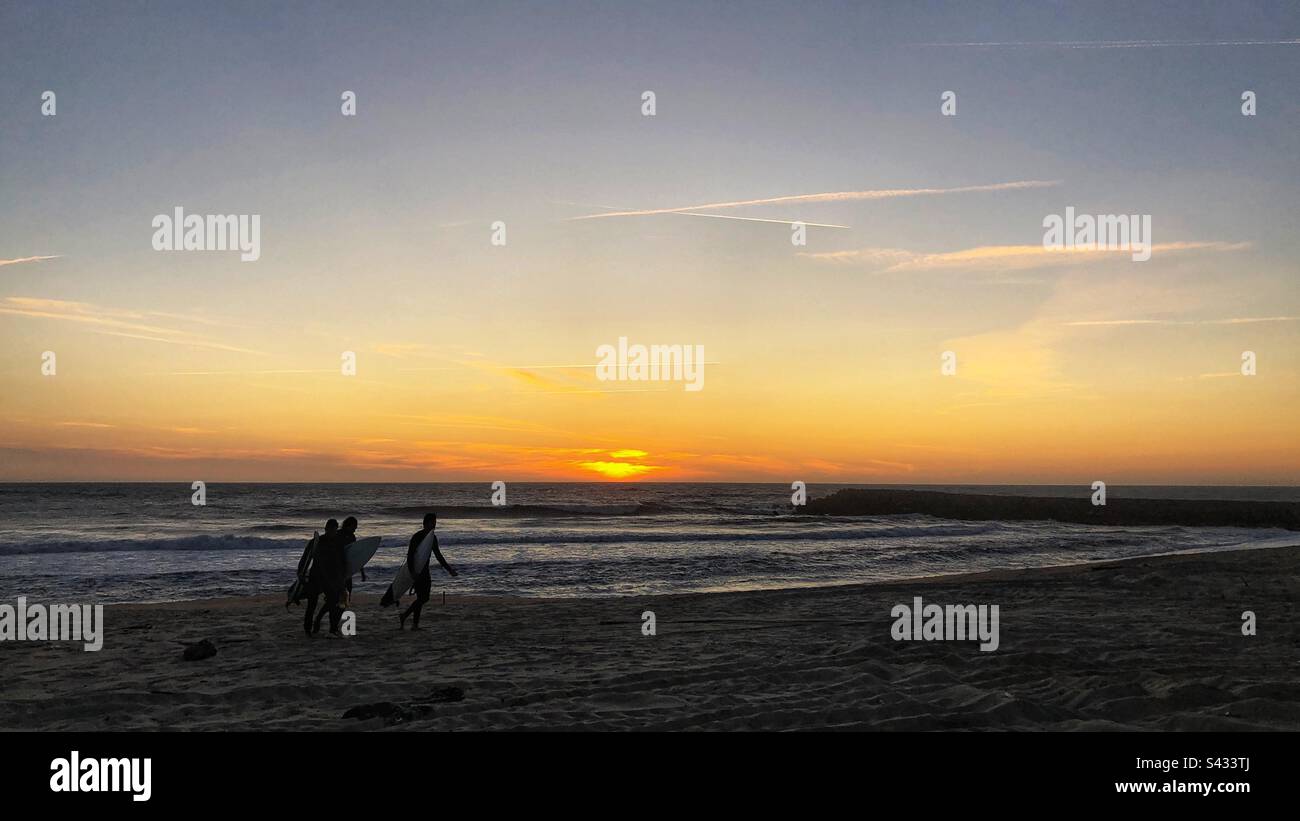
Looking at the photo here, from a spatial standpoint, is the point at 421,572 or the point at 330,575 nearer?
the point at 330,575

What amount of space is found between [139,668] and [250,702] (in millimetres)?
2815

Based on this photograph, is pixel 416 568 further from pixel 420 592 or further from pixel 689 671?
pixel 689 671

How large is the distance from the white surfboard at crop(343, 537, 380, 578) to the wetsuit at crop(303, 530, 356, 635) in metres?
0.13

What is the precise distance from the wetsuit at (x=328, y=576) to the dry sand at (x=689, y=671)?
46 centimetres

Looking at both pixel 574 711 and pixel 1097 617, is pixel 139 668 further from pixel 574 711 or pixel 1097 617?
pixel 1097 617

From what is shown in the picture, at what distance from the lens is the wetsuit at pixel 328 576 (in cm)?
1158

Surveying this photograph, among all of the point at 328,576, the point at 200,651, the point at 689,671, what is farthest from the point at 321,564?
the point at 689,671

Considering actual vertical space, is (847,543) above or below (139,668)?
below

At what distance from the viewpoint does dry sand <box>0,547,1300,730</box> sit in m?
6.81

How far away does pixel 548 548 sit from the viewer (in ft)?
100

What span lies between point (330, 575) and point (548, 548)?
1918cm

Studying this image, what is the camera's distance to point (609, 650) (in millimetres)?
10469

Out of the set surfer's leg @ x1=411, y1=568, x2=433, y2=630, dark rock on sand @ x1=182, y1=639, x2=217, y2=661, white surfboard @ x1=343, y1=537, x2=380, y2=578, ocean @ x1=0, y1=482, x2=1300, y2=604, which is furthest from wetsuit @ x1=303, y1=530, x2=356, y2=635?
ocean @ x1=0, y1=482, x2=1300, y2=604
